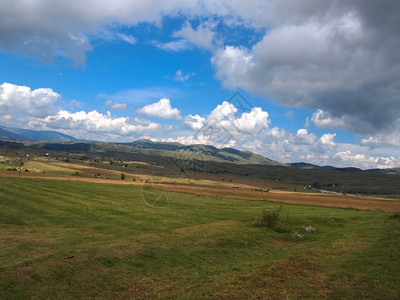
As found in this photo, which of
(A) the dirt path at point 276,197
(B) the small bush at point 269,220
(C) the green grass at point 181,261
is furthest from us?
(A) the dirt path at point 276,197

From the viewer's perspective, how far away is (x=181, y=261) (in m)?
18.8

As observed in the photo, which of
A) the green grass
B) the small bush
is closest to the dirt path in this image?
the small bush

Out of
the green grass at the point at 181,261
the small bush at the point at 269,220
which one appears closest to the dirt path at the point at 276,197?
the small bush at the point at 269,220

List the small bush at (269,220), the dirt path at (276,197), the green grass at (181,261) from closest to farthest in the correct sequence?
the green grass at (181,261), the small bush at (269,220), the dirt path at (276,197)

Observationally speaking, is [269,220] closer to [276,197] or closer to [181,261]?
[181,261]

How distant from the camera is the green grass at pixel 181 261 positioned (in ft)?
44.7

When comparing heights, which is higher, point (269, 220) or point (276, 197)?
point (269, 220)

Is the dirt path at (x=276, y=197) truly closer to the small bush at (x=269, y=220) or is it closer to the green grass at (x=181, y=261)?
the small bush at (x=269, y=220)

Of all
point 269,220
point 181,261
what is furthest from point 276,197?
point 181,261

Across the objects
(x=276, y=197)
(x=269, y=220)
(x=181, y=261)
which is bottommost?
(x=276, y=197)

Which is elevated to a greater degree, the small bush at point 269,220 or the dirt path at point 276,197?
the small bush at point 269,220

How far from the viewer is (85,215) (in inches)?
1313

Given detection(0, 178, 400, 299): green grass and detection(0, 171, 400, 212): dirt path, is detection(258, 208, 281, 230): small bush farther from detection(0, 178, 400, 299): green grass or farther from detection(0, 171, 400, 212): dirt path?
detection(0, 171, 400, 212): dirt path

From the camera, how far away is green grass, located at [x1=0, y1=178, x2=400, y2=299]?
13609mm
